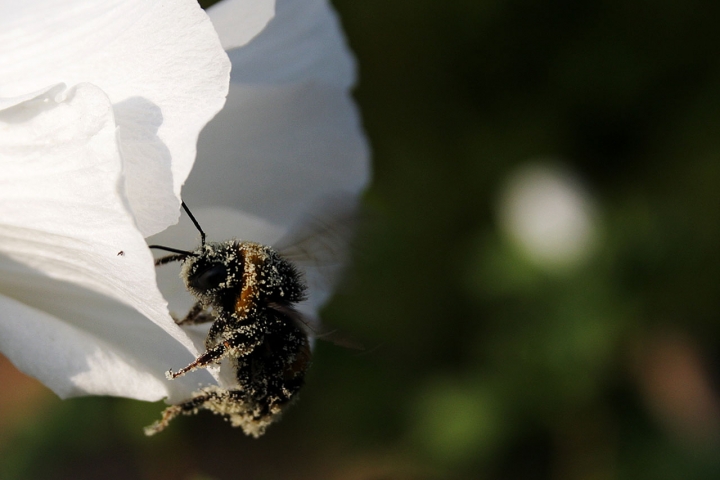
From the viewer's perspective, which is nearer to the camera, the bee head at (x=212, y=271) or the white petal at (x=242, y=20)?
the white petal at (x=242, y=20)

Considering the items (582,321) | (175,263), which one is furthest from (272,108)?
(582,321)

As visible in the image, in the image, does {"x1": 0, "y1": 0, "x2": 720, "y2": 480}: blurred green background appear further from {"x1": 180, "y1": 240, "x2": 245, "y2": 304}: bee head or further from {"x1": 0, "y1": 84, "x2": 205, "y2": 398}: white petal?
{"x1": 0, "y1": 84, "x2": 205, "y2": 398}: white petal

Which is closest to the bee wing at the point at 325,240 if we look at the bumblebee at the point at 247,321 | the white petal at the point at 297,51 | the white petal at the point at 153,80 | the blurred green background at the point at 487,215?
the bumblebee at the point at 247,321

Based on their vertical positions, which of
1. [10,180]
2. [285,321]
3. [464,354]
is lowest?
[464,354]

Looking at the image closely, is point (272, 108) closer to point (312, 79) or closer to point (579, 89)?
point (312, 79)

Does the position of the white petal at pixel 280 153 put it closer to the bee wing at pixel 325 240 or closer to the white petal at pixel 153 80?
the bee wing at pixel 325 240
